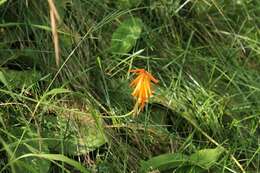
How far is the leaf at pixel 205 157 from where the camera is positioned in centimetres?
169

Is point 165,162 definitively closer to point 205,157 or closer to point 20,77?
point 205,157

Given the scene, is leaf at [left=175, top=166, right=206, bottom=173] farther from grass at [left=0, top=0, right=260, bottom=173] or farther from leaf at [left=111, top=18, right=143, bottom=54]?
leaf at [left=111, top=18, right=143, bottom=54]

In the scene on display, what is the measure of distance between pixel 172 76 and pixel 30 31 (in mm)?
474

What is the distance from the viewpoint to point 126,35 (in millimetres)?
1970

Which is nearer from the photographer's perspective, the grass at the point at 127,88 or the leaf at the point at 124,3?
the grass at the point at 127,88

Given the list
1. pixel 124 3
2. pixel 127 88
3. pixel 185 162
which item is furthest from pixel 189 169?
pixel 124 3

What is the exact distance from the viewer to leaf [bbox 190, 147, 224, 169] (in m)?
1.69

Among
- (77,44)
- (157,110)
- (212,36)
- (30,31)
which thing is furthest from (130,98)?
(212,36)

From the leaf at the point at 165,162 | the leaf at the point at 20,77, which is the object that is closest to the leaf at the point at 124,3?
the leaf at the point at 20,77

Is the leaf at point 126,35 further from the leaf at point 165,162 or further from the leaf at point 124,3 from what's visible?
the leaf at point 165,162

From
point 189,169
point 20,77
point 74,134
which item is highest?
point 20,77

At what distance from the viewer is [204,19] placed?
2244mm

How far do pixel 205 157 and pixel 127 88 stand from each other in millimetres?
335

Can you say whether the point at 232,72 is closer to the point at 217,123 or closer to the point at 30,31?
the point at 217,123
